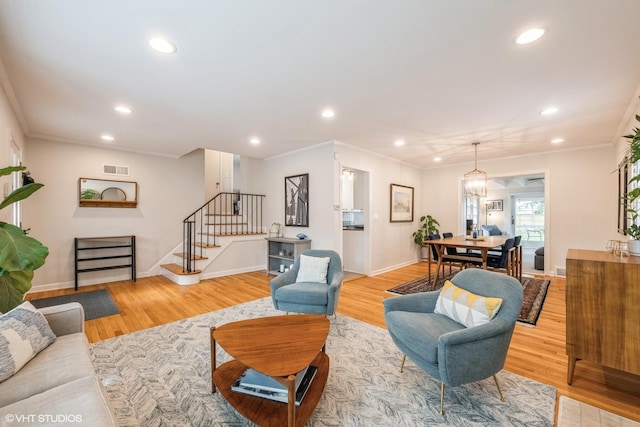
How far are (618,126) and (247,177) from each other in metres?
6.40

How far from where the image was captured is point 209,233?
5.95m

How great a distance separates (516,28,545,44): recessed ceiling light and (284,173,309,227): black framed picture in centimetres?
361

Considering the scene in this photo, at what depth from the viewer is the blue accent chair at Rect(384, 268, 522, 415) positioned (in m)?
1.64

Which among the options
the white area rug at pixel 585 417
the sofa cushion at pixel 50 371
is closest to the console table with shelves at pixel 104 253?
the sofa cushion at pixel 50 371

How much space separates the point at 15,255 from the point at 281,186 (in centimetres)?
445

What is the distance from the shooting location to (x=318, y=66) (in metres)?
2.33

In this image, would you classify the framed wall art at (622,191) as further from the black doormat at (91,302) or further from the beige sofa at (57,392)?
the black doormat at (91,302)

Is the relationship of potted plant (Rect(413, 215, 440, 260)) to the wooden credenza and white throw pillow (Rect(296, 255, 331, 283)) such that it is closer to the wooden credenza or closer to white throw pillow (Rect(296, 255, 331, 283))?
white throw pillow (Rect(296, 255, 331, 283))

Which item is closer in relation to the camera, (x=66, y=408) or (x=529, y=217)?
(x=66, y=408)

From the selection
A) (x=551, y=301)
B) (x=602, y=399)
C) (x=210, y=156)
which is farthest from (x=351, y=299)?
(x=210, y=156)

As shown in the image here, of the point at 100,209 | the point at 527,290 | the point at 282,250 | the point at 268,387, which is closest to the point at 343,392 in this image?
the point at 268,387

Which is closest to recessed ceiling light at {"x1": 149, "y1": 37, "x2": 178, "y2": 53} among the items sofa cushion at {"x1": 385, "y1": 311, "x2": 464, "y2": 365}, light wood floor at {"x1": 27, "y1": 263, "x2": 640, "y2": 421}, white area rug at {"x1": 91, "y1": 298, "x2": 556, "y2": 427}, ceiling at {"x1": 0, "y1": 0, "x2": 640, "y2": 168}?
ceiling at {"x1": 0, "y1": 0, "x2": 640, "y2": 168}

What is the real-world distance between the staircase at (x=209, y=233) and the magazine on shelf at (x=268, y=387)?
3.63 metres

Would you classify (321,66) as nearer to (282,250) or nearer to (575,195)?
(282,250)
